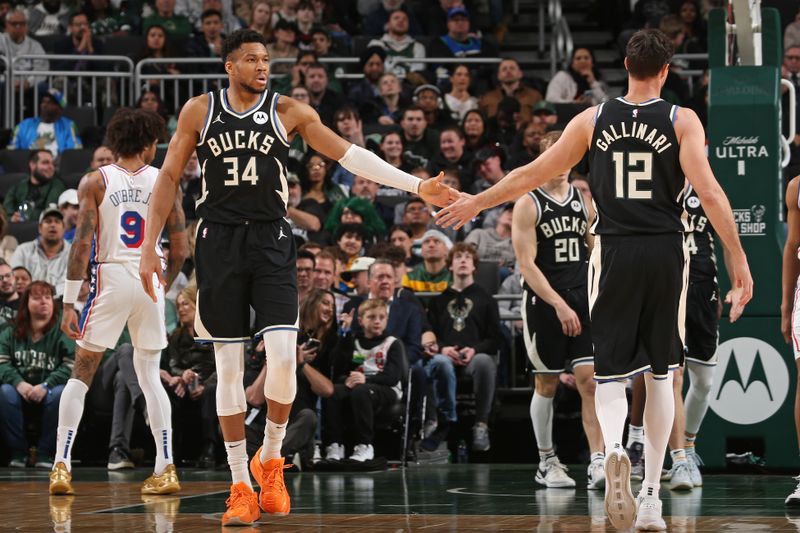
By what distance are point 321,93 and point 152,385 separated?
698 centimetres

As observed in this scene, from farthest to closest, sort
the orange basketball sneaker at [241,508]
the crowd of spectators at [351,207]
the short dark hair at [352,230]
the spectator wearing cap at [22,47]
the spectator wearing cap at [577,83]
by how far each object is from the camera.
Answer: the spectator wearing cap at [22,47]
the spectator wearing cap at [577,83]
the short dark hair at [352,230]
the crowd of spectators at [351,207]
the orange basketball sneaker at [241,508]

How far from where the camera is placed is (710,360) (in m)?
8.65

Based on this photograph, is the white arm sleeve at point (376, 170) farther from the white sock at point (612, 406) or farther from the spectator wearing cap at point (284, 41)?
the spectator wearing cap at point (284, 41)

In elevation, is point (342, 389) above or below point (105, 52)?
below

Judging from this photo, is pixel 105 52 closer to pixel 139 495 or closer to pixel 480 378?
pixel 480 378

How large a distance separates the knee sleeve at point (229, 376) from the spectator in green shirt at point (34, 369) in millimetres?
4769

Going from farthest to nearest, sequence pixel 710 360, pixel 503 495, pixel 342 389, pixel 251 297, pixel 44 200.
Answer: pixel 44 200
pixel 342 389
pixel 710 360
pixel 503 495
pixel 251 297

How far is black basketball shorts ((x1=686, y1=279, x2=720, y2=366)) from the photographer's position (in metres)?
8.55

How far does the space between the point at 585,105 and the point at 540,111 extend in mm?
514

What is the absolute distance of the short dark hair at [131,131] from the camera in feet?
26.8

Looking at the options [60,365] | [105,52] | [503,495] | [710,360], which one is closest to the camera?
[503,495]

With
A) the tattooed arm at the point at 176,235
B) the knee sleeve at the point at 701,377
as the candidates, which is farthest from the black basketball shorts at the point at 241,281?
the knee sleeve at the point at 701,377

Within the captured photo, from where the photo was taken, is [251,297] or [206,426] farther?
[206,426]

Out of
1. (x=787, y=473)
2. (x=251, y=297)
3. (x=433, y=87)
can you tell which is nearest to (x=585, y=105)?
(x=433, y=87)
